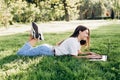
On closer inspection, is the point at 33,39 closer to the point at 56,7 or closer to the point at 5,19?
the point at 5,19

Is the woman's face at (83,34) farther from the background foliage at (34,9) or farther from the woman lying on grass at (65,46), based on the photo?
the background foliage at (34,9)

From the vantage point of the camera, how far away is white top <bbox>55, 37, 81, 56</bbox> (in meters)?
6.14

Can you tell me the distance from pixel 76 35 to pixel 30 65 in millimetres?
1408

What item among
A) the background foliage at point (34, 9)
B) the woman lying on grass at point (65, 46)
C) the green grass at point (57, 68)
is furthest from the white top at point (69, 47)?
the background foliage at point (34, 9)

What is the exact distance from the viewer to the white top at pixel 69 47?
614 centimetres

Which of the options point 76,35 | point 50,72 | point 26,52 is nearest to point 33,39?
point 26,52

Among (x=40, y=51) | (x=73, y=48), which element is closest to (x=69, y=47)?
(x=73, y=48)

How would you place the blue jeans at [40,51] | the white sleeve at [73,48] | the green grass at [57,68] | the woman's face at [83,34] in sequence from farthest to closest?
the blue jeans at [40,51]
the woman's face at [83,34]
the white sleeve at [73,48]
the green grass at [57,68]

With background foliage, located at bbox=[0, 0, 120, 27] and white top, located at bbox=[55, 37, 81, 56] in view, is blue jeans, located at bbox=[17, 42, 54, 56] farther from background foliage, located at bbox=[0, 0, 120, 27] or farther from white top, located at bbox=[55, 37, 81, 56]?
background foliage, located at bbox=[0, 0, 120, 27]

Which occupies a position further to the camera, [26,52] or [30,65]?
[26,52]

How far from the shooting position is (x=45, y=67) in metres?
5.36

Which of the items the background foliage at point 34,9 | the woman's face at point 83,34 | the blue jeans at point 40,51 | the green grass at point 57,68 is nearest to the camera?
the green grass at point 57,68

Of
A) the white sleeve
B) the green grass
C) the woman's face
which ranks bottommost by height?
the green grass

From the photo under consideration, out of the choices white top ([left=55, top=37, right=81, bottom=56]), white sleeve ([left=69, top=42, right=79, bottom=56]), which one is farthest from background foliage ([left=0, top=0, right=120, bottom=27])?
white sleeve ([left=69, top=42, right=79, bottom=56])
